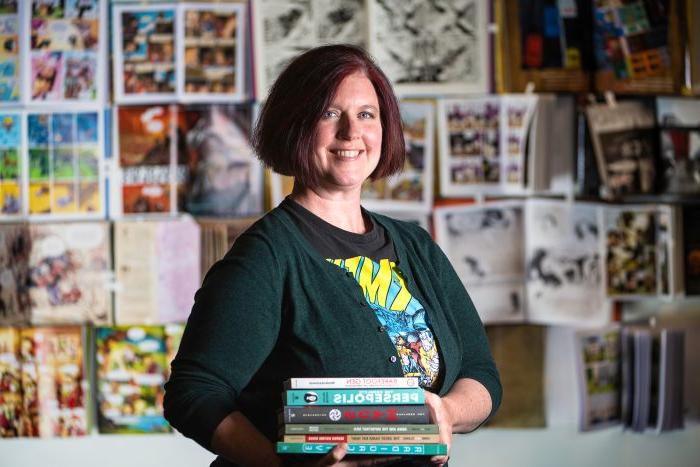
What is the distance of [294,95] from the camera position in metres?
1.17

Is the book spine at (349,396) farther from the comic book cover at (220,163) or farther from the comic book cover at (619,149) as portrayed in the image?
the comic book cover at (619,149)

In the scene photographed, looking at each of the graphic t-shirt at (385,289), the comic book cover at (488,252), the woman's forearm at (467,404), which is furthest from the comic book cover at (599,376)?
the graphic t-shirt at (385,289)

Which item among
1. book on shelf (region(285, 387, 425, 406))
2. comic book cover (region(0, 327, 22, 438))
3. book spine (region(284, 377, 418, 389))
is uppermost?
book spine (region(284, 377, 418, 389))

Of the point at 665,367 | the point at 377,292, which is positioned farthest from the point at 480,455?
the point at 377,292

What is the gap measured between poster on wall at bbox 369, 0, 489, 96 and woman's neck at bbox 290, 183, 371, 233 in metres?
1.30

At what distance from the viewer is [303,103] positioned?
1.16m

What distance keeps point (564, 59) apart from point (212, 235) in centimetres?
112

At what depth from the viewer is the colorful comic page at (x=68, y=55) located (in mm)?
2463

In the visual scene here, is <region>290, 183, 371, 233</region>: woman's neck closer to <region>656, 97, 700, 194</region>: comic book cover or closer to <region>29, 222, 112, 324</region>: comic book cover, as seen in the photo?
<region>29, 222, 112, 324</region>: comic book cover

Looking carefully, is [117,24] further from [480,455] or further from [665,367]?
[665,367]

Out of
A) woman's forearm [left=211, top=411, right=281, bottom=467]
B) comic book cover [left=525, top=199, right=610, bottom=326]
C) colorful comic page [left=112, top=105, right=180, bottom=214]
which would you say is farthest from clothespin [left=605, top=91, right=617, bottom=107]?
woman's forearm [left=211, top=411, right=281, bottom=467]

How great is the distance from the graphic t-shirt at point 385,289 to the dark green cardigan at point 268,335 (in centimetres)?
2

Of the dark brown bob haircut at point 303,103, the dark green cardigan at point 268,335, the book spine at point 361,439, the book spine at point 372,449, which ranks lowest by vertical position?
the book spine at point 372,449

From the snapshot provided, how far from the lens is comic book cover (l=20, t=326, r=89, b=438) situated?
2.48 meters
